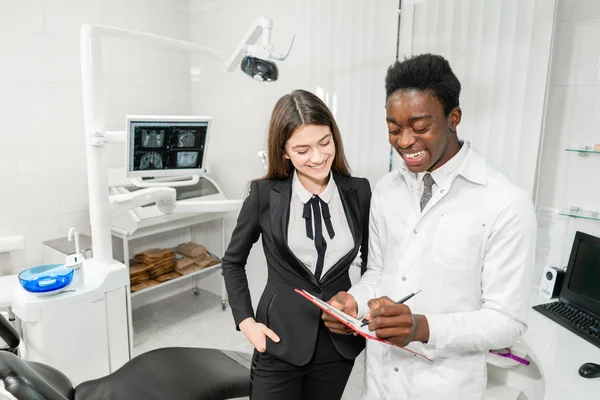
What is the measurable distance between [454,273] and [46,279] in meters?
1.75

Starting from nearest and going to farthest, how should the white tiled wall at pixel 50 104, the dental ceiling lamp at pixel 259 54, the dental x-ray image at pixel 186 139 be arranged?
the dental ceiling lamp at pixel 259 54 < the dental x-ray image at pixel 186 139 < the white tiled wall at pixel 50 104

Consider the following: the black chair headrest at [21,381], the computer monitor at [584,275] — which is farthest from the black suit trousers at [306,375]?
the computer monitor at [584,275]

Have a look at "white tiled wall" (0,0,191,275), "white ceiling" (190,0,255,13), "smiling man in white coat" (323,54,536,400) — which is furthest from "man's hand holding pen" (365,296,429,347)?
"white ceiling" (190,0,255,13)

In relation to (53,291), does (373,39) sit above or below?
above

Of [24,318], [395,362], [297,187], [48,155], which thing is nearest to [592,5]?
[297,187]

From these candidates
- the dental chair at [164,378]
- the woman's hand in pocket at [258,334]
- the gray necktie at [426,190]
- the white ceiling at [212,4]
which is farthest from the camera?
the white ceiling at [212,4]

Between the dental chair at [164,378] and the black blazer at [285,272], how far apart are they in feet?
2.01

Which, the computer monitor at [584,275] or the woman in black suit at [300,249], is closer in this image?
the woman in black suit at [300,249]

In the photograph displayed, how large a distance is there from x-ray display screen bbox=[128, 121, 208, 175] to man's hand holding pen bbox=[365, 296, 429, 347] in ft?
4.46

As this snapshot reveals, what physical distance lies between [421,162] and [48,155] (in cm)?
274

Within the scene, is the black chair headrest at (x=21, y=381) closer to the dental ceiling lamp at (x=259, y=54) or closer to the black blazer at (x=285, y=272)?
the black blazer at (x=285, y=272)

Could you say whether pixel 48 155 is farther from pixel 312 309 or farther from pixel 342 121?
pixel 312 309

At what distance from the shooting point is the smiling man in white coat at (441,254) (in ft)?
3.63

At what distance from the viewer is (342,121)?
2.70 m
